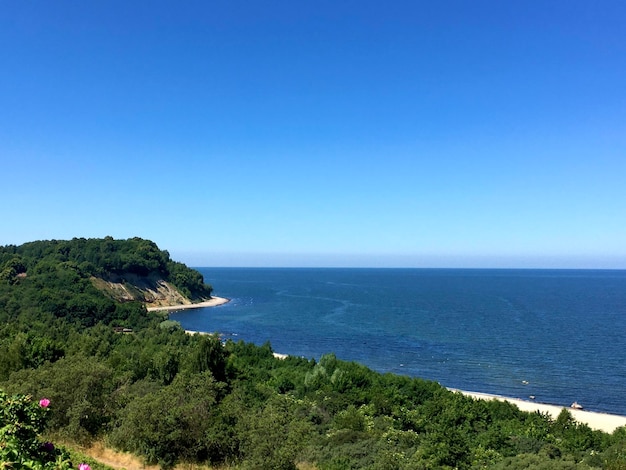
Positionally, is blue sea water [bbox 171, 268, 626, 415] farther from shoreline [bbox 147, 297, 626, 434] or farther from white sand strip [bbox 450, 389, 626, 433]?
white sand strip [bbox 450, 389, 626, 433]

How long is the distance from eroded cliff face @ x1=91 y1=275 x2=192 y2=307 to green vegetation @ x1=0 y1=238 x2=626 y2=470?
63.8 m

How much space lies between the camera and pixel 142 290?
126 meters

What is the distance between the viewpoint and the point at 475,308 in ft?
372

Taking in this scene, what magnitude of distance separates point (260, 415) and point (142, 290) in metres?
120

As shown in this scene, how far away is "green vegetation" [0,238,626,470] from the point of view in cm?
1501

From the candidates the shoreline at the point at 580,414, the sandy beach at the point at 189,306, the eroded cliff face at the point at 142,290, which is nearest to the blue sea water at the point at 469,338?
the shoreline at the point at 580,414

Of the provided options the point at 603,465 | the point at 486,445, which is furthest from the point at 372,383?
the point at 603,465

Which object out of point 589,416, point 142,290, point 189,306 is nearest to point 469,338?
point 589,416

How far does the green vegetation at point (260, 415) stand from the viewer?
15.0m

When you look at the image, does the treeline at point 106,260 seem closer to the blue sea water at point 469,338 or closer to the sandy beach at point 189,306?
the sandy beach at point 189,306

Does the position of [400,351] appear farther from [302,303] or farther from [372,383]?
[302,303]

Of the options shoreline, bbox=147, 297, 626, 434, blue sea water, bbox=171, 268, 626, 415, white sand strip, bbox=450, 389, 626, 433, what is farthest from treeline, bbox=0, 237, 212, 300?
white sand strip, bbox=450, 389, 626, 433

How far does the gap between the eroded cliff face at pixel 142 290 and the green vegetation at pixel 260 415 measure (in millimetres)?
63825

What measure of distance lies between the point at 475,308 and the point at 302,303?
4796cm
